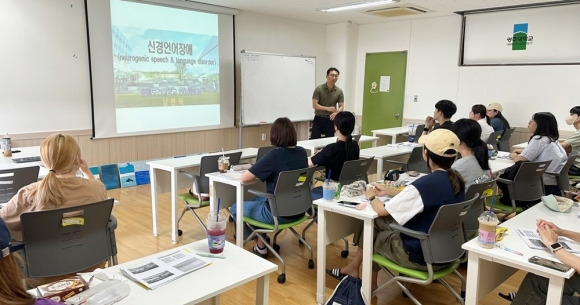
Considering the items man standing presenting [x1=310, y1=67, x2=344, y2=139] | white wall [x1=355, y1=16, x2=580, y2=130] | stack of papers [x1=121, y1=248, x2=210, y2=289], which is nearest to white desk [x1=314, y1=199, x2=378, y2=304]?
stack of papers [x1=121, y1=248, x2=210, y2=289]

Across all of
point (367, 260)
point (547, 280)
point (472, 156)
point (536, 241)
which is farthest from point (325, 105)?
point (547, 280)

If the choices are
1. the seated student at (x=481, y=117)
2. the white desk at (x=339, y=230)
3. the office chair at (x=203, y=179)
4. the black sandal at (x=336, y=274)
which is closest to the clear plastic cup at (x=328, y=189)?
the white desk at (x=339, y=230)

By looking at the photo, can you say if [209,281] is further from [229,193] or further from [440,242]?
[229,193]

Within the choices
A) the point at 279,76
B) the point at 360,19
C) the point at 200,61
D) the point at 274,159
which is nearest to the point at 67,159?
the point at 274,159

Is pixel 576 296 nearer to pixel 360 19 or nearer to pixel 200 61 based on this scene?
pixel 200 61

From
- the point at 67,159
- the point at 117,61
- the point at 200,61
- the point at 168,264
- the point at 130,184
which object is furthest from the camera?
the point at 200,61

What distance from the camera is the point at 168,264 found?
1703mm

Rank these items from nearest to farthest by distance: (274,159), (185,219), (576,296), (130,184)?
(576,296), (274,159), (185,219), (130,184)

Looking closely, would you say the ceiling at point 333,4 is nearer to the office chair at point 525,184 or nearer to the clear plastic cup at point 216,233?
the office chair at point 525,184

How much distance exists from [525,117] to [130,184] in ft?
21.0

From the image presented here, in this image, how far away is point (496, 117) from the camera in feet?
21.8

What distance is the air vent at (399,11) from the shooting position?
261 inches

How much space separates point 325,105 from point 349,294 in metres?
4.31

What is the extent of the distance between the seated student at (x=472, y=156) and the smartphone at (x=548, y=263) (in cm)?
117
